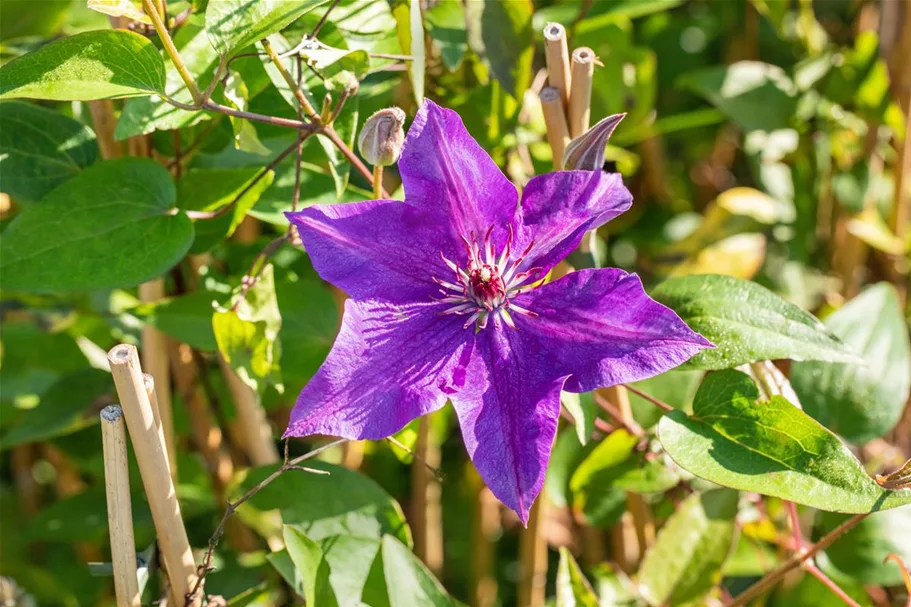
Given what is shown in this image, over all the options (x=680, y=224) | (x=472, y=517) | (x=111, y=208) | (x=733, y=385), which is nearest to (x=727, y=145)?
(x=680, y=224)

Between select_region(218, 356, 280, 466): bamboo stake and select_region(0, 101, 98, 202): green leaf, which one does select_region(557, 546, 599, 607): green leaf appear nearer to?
select_region(218, 356, 280, 466): bamboo stake

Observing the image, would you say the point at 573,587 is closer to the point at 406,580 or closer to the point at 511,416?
the point at 406,580

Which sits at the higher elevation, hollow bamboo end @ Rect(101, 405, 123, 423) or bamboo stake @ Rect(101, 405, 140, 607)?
hollow bamboo end @ Rect(101, 405, 123, 423)

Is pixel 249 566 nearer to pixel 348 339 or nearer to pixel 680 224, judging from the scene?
pixel 348 339

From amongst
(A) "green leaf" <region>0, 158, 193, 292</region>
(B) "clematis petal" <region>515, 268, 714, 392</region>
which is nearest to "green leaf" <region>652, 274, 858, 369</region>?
(B) "clematis petal" <region>515, 268, 714, 392</region>

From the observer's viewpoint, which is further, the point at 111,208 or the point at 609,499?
the point at 609,499
